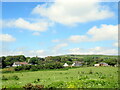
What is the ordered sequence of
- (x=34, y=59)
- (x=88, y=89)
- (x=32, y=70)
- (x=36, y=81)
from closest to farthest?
(x=88, y=89)
(x=36, y=81)
(x=32, y=70)
(x=34, y=59)

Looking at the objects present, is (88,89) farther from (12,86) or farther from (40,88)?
(12,86)

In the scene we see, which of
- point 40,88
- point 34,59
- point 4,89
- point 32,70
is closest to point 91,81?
point 40,88

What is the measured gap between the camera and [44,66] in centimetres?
1270

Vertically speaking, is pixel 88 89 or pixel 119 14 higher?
pixel 119 14

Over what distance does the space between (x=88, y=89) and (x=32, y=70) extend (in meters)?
5.81

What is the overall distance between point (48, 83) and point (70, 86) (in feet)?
3.62

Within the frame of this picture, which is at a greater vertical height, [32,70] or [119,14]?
[119,14]

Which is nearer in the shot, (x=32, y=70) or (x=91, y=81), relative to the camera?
(x=91, y=81)

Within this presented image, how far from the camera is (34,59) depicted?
16.0 meters

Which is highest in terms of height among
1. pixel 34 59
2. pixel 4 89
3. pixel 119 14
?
pixel 119 14

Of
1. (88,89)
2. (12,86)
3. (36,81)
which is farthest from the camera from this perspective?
(36,81)

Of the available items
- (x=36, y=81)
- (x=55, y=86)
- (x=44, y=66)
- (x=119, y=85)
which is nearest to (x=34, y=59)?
(x=44, y=66)

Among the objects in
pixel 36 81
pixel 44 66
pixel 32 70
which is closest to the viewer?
pixel 36 81

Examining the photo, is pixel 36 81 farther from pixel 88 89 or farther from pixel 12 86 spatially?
pixel 88 89
